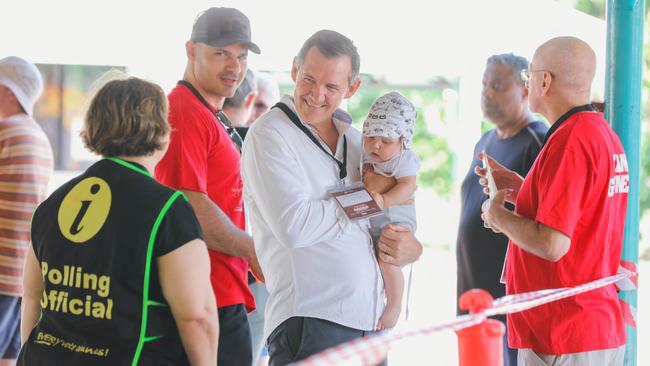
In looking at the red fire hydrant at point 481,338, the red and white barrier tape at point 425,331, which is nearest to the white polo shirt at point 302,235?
the red and white barrier tape at point 425,331

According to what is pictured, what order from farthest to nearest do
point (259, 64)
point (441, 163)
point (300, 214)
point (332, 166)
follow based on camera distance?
1. point (441, 163)
2. point (259, 64)
3. point (332, 166)
4. point (300, 214)

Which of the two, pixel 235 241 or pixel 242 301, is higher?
pixel 235 241

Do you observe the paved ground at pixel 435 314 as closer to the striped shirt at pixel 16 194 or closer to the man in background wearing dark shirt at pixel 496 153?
the man in background wearing dark shirt at pixel 496 153

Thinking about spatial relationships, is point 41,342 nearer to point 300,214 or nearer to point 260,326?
point 300,214

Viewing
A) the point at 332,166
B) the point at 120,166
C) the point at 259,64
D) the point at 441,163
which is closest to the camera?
the point at 120,166

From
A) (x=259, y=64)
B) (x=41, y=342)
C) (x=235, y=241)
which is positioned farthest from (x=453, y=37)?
(x=41, y=342)

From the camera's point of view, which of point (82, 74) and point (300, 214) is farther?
point (82, 74)

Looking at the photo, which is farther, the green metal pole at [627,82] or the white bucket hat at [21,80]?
the white bucket hat at [21,80]

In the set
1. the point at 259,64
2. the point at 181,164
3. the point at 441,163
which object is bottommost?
the point at 441,163

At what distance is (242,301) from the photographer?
2898 mm

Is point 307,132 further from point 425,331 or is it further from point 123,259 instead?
point 425,331

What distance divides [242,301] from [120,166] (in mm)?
979

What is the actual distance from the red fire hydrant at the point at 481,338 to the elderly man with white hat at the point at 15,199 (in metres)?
2.58

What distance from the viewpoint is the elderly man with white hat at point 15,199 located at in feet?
12.6
